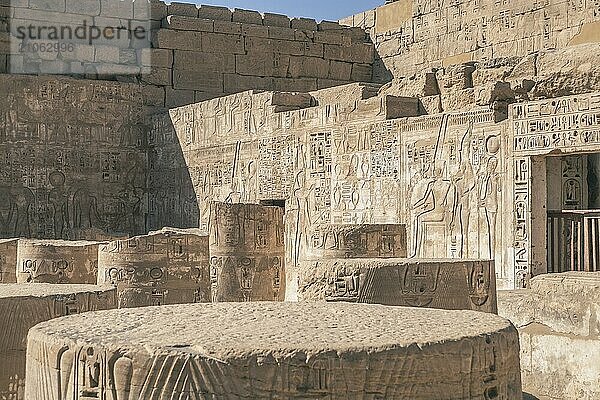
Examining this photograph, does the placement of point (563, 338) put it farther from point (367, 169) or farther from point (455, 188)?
point (367, 169)

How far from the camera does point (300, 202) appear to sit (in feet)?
37.3

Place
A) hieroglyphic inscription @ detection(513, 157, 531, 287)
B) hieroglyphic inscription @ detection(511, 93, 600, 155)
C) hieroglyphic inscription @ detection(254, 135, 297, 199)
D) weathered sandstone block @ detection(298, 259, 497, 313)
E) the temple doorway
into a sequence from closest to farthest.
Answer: weathered sandstone block @ detection(298, 259, 497, 313) → hieroglyphic inscription @ detection(511, 93, 600, 155) → the temple doorway → hieroglyphic inscription @ detection(513, 157, 531, 287) → hieroglyphic inscription @ detection(254, 135, 297, 199)

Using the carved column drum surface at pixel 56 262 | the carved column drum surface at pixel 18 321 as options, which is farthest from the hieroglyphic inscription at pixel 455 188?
the carved column drum surface at pixel 18 321

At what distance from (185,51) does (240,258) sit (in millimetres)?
7330

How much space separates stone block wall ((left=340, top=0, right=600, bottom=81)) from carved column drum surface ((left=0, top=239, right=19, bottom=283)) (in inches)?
311

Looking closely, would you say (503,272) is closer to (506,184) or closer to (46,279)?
(506,184)

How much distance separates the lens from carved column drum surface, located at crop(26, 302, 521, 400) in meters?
2.60

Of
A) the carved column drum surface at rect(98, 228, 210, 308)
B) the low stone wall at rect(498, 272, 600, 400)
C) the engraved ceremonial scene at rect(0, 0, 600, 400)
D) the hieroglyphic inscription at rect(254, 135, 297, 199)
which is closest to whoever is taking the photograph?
the engraved ceremonial scene at rect(0, 0, 600, 400)

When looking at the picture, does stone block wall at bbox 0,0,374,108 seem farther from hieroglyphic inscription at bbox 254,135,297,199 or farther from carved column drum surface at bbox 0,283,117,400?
carved column drum surface at bbox 0,283,117,400

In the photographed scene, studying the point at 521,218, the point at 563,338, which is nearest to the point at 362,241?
the point at 521,218

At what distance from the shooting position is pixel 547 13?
1370 centimetres

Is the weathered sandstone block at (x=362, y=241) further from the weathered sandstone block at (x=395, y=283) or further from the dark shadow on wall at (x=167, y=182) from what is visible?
the dark shadow on wall at (x=167, y=182)

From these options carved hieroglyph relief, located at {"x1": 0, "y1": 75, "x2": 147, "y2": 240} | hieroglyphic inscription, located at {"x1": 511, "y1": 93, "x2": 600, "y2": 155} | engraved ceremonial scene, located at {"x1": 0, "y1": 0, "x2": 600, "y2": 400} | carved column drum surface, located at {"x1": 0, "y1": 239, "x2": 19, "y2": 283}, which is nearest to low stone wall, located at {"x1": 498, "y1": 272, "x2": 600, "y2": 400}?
engraved ceremonial scene, located at {"x1": 0, "y1": 0, "x2": 600, "y2": 400}

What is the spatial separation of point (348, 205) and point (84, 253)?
3138mm
